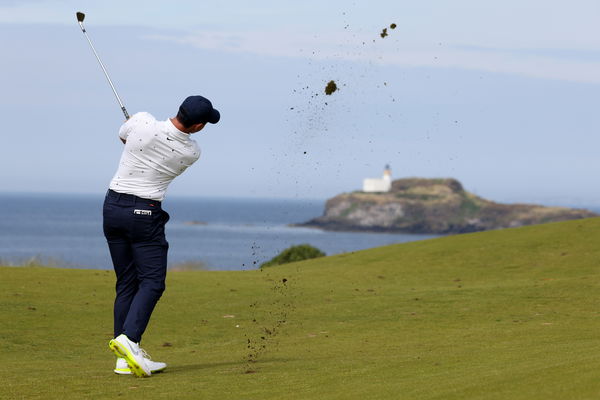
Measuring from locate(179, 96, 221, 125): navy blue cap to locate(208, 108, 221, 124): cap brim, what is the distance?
0.7 inches

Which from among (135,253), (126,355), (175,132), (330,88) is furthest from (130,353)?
(330,88)

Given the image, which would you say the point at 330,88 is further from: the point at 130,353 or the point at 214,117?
the point at 130,353

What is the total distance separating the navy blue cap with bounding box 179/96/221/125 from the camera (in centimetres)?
929

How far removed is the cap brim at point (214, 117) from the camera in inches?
374

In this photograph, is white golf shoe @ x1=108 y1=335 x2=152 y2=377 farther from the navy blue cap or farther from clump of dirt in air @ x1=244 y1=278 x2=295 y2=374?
the navy blue cap

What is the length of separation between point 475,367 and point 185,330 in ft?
24.6

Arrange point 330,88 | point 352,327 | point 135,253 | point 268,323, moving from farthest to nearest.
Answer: point 268,323
point 352,327
point 330,88
point 135,253

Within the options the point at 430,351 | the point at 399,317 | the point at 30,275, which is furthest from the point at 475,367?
the point at 30,275

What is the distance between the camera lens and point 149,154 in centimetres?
941

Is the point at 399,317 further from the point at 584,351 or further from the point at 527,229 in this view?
the point at 527,229

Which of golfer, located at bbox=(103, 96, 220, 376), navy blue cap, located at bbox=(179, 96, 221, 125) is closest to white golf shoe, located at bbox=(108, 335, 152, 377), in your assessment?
golfer, located at bbox=(103, 96, 220, 376)

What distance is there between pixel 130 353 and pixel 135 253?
104 centimetres

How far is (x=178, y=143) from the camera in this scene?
9.45 metres

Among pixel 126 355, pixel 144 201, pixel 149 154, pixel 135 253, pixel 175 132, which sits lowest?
pixel 126 355
